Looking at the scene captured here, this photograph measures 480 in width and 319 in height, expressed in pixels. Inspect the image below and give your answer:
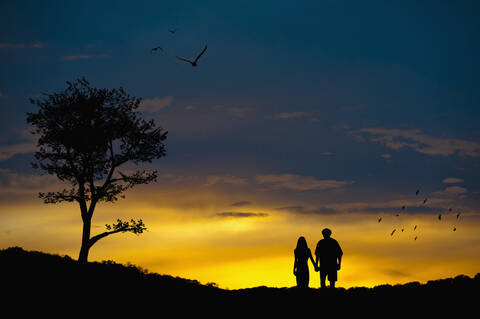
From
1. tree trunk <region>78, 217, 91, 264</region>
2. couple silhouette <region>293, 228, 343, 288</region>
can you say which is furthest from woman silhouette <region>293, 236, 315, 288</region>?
tree trunk <region>78, 217, 91, 264</region>

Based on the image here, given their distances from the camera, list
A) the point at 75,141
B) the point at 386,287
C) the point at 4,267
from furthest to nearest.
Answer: the point at 75,141 < the point at 4,267 < the point at 386,287

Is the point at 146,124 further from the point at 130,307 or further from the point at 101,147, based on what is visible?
the point at 130,307

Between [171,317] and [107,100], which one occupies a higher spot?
[107,100]

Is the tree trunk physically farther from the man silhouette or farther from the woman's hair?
the man silhouette

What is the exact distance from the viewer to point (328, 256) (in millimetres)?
23672

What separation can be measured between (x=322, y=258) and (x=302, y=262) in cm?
125

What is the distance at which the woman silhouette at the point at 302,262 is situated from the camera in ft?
80.7

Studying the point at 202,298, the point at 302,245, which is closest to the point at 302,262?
the point at 302,245

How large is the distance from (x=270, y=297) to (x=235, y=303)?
1877 mm

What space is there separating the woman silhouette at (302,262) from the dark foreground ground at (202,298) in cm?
56

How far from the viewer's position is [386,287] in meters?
25.0

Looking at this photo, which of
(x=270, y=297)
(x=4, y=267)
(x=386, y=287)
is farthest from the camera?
(x=4, y=267)

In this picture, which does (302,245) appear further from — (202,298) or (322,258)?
(202,298)

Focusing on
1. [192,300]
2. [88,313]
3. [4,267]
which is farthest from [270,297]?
[4,267]
